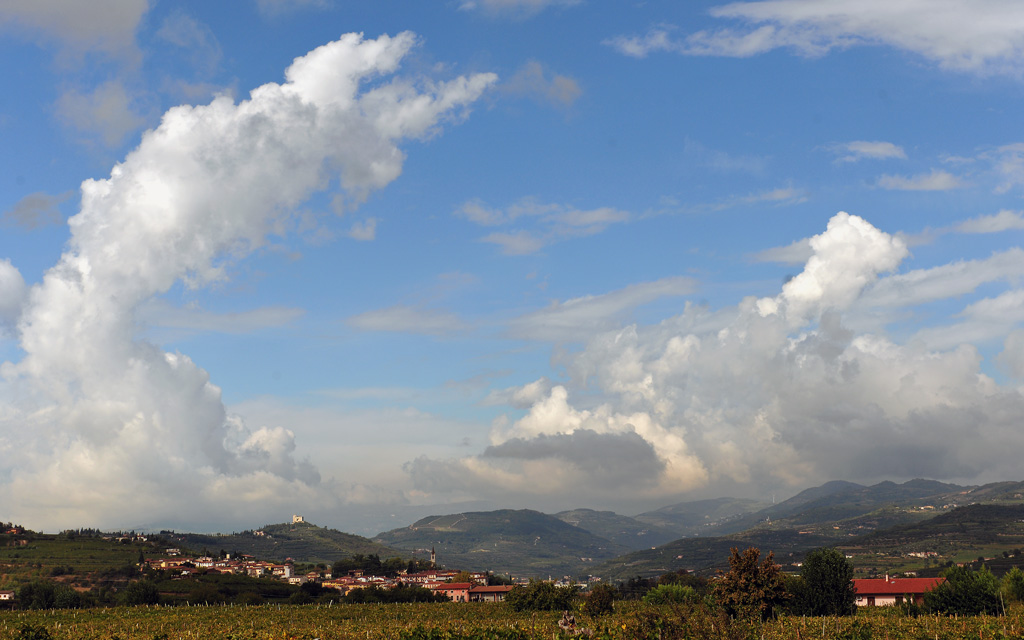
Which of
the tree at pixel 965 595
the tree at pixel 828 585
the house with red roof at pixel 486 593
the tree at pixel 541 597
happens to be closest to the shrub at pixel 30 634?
the tree at pixel 541 597

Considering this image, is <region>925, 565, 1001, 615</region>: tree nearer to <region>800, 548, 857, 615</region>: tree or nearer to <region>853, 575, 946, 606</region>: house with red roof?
<region>800, 548, 857, 615</region>: tree

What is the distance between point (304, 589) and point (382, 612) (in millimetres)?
77967

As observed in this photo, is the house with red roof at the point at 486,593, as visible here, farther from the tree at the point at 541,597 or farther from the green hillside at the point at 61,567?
the tree at the point at 541,597

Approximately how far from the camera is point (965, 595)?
2483 inches

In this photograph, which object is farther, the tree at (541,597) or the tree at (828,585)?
the tree at (541,597)

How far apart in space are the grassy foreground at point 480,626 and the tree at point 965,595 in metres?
4.27

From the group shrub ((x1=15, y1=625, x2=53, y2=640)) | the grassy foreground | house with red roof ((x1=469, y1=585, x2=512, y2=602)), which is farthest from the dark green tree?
shrub ((x1=15, y1=625, x2=53, y2=640))

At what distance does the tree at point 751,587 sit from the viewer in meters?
53.8

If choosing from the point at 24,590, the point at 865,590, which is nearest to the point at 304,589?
the point at 24,590

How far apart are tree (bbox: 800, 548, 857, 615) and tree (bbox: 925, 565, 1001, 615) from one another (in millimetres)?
10630

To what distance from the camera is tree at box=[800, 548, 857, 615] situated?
75750 mm

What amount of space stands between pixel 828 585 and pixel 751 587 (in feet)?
91.4

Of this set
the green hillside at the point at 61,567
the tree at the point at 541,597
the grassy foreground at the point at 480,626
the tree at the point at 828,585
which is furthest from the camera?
the green hillside at the point at 61,567

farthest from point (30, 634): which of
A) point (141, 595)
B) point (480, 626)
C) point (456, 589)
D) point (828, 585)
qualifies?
point (456, 589)
